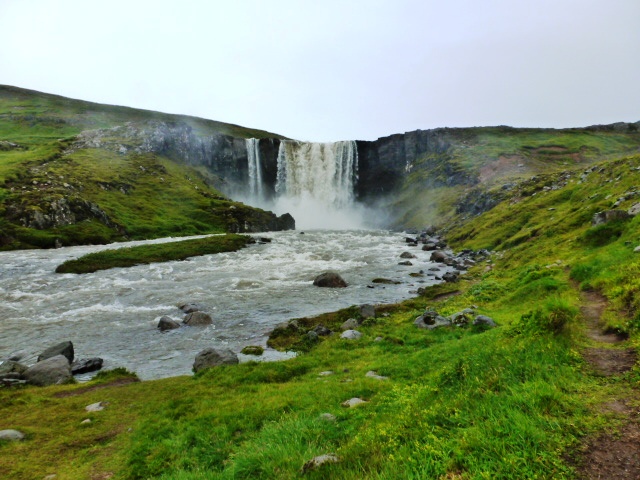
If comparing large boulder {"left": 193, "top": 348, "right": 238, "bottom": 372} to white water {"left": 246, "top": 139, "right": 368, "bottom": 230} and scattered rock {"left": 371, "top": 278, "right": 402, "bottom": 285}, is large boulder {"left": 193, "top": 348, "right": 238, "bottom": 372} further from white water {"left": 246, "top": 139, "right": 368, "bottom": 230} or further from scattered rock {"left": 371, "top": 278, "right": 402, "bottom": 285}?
white water {"left": 246, "top": 139, "right": 368, "bottom": 230}

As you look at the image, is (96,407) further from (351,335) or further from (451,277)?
(451,277)

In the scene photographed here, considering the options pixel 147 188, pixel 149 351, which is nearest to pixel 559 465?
pixel 149 351

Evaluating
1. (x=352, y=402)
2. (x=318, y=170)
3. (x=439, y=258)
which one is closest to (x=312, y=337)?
(x=352, y=402)

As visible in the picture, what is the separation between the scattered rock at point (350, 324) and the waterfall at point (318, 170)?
121 metres

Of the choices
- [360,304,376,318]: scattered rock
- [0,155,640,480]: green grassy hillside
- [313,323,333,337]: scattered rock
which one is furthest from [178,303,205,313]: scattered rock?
[360,304,376,318]: scattered rock

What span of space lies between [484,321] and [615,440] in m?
10.9

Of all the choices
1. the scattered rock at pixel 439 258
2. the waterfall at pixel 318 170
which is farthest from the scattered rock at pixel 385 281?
the waterfall at pixel 318 170

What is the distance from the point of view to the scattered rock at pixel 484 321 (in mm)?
15755

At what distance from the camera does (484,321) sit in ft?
52.5

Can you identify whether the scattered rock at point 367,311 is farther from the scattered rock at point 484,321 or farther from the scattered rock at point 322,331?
the scattered rock at point 484,321

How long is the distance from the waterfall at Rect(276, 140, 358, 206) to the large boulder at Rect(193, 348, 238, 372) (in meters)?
126

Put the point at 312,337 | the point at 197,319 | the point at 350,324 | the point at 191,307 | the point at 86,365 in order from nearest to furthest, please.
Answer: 1. the point at 86,365
2. the point at 312,337
3. the point at 350,324
4. the point at 197,319
5. the point at 191,307

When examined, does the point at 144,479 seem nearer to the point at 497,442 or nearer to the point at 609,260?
the point at 497,442

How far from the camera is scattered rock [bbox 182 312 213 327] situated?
23.8 meters
